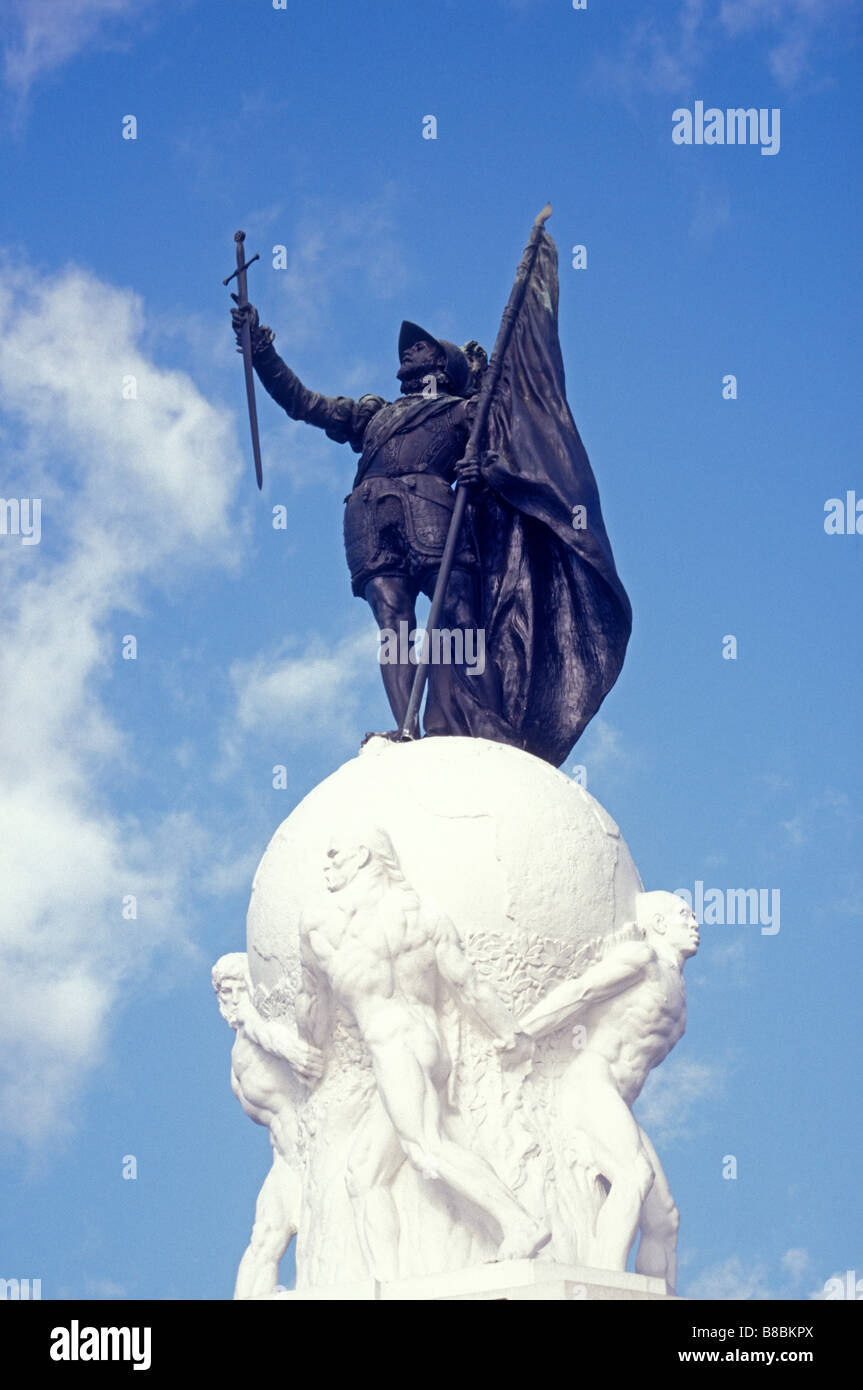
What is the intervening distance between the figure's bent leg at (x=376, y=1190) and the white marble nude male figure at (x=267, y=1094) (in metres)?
0.56

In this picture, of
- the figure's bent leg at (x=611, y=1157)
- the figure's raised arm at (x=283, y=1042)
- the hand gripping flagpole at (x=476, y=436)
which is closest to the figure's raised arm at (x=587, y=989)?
the figure's bent leg at (x=611, y=1157)

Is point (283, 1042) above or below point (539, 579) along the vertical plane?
below

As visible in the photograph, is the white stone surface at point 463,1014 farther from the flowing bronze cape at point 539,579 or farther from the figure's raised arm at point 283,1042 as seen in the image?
the flowing bronze cape at point 539,579

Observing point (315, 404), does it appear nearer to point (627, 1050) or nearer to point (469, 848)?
point (469, 848)

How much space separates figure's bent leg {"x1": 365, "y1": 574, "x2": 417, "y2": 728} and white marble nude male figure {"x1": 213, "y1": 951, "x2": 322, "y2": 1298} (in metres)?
1.98

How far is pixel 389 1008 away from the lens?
461 inches

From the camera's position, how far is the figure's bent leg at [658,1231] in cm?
1225

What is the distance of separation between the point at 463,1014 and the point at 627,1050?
974mm

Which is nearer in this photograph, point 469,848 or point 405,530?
point 469,848

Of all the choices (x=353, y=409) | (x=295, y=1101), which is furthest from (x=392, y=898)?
(x=353, y=409)

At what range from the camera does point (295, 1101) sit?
1252 centimetres

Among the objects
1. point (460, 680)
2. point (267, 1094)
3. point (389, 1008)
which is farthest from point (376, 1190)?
point (460, 680)

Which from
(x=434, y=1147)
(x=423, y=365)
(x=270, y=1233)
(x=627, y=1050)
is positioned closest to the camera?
(x=434, y=1147)

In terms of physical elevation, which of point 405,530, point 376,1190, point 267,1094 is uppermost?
point 405,530
